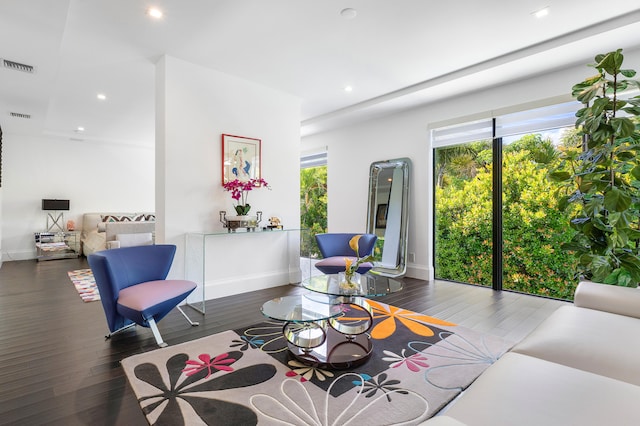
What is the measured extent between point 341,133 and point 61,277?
5.50 meters

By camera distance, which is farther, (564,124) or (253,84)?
(253,84)

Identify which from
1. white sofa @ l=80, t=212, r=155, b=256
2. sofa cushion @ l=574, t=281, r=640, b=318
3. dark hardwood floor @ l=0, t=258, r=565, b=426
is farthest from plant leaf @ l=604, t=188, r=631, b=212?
white sofa @ l=80, t=212, r=155, b=256

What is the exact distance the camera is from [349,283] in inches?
106

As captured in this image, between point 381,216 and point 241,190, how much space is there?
8.32 ft

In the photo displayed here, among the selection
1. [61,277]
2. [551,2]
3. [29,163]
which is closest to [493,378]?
[551,2]

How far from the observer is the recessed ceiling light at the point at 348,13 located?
9.25 ft

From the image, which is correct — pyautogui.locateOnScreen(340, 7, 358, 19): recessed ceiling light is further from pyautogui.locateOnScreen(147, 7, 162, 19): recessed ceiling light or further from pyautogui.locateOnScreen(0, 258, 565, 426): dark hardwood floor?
pyautogui.locateOnScreen(0, 258, 565, 426): dark hardwood floor

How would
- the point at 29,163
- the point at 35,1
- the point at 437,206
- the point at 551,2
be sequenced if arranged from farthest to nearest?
the point at 29,163
the point at 437,206
the point at 551,2
the point at 35,1

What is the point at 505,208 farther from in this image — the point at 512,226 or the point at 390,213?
the point at 390,213

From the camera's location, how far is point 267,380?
2.05 m

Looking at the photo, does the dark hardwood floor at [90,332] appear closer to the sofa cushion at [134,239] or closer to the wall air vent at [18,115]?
the sofa cushion at [134,239]

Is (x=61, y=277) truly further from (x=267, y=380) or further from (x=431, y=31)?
(x=431, y=31)

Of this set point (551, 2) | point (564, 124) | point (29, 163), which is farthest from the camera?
point (29, 163)

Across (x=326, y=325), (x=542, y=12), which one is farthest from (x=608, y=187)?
(x=326, y=325)
